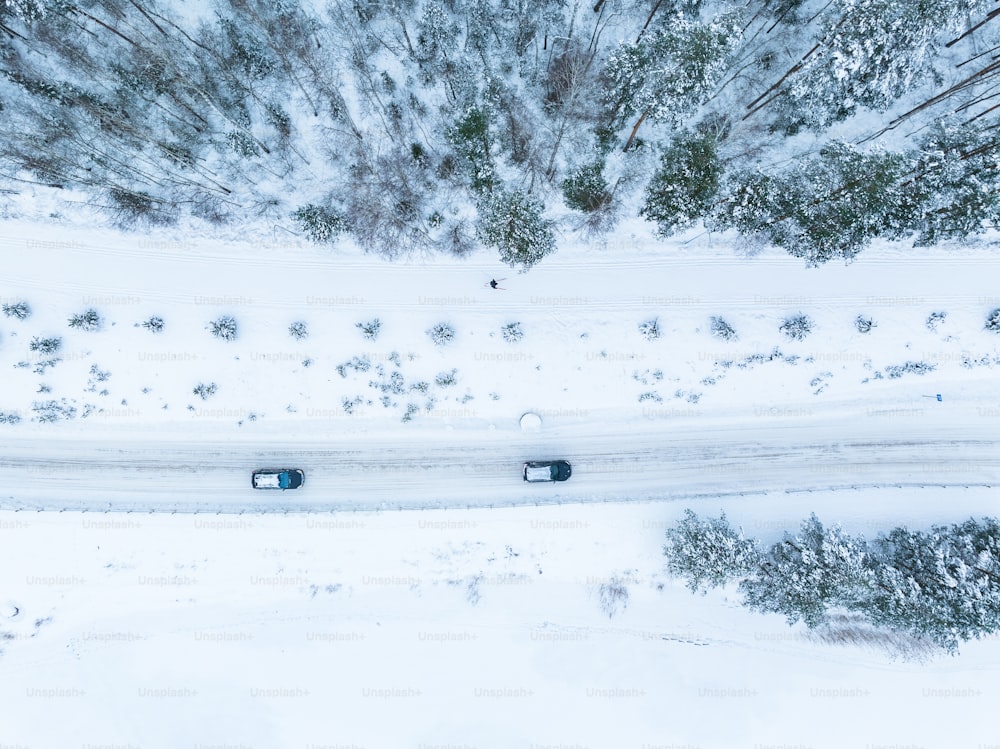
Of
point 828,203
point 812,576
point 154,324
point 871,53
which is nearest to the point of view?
point 871,53

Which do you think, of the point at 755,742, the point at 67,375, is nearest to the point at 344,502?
the point at 67,375

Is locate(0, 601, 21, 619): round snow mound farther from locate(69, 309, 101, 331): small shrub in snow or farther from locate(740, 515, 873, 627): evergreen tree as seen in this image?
locate(740, 515, 873, 627): evergreen tree

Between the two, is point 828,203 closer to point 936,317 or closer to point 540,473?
point 936,317

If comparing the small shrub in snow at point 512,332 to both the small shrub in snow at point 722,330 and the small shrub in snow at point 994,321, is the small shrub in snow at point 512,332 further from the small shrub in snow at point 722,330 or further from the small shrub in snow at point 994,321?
the small shrub in snow at point 994,321


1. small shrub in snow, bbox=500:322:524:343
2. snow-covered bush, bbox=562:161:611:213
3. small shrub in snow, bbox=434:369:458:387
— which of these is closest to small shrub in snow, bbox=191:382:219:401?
small shrub in snow, bbox=434:369:458:387

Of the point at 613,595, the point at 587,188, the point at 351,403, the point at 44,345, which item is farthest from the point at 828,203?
the point at 44,345

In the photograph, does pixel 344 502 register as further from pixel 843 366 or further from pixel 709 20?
pixel 709 20
